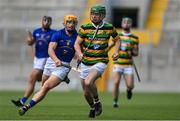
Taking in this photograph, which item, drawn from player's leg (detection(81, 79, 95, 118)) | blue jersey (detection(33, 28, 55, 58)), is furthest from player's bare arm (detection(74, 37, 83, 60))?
blue jersey (detection(33, 28, 55, 58))

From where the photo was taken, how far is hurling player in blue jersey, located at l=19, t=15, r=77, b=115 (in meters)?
16.7

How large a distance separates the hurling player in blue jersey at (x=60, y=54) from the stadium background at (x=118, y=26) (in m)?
16.6

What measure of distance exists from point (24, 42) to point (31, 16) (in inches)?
103

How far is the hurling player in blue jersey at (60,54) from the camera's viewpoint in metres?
16.7

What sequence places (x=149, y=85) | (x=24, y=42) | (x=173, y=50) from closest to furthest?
1. (x=149, y=85)
2. (x=173, y=50)
3. (x=24, y=42)

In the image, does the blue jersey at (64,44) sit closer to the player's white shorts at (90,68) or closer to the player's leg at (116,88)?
the player's white shorts at (90,68)

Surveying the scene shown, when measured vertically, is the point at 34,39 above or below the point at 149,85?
above

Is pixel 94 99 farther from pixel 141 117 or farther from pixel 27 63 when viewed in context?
pixel 27 63

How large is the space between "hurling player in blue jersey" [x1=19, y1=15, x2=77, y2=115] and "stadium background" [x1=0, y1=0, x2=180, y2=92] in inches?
654

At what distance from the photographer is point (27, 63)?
121 ft

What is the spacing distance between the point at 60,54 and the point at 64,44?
259 millimetres

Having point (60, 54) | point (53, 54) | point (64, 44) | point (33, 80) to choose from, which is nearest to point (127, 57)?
point (33, 80)

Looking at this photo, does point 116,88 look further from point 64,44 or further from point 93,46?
point 93,46

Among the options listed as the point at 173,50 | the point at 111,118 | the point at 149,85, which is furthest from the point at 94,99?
the point at 173,50
